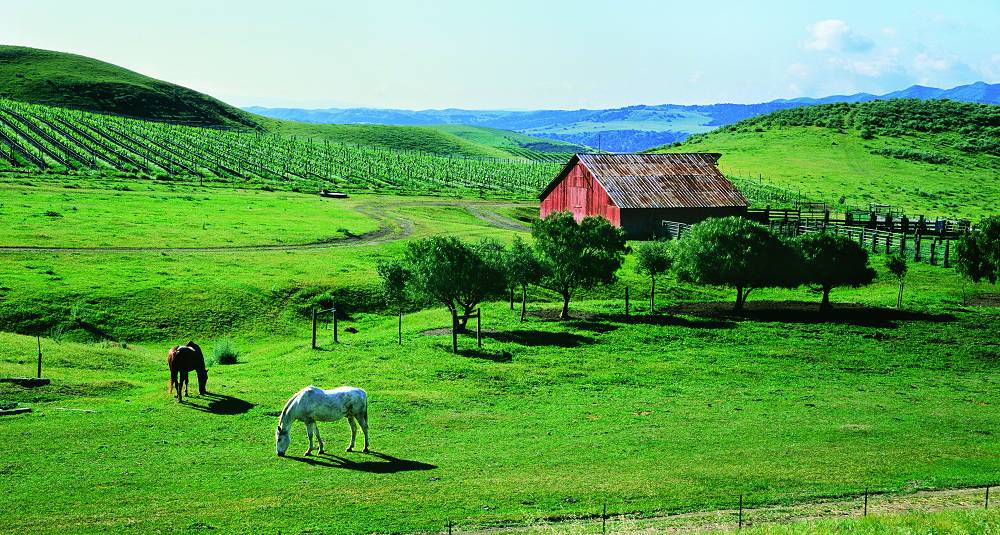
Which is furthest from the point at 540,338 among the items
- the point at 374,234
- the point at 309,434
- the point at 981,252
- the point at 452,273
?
the point at 374,234

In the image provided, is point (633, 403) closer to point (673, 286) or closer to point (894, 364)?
point (894, 364)

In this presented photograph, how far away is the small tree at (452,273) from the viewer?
47406 mm

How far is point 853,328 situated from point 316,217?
59284 mm

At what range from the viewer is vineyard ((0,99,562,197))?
135 m

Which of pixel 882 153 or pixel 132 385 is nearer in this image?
pixel 132 385

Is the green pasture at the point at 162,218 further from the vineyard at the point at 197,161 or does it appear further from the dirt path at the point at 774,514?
the dirt path at the point at 774,514

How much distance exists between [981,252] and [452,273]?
38.7 meters

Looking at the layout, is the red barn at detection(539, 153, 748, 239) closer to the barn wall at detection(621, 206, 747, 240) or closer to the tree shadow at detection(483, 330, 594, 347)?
the barn wall at detection(621, 206, 747, 240)

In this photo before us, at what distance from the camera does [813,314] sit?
179ft

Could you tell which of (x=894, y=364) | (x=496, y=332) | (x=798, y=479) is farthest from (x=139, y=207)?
(x=798, y=479)

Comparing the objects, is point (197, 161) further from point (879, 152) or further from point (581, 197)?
point (879, 152)

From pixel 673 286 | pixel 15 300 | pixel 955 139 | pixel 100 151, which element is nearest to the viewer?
pixel 15 300

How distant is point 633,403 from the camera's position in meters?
34.9

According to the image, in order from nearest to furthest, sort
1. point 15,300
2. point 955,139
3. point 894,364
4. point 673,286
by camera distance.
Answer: point 894,364 < point 15,300 < point 673,286 < point 955,139
